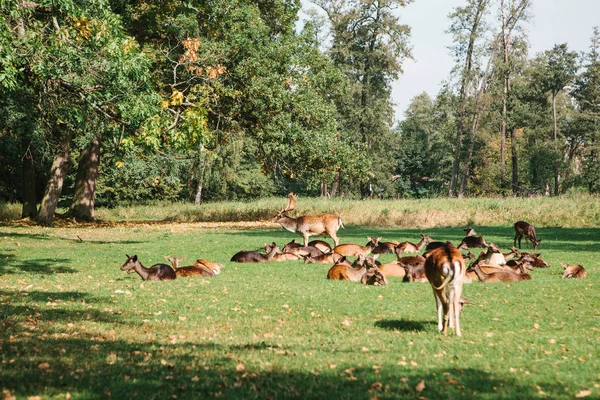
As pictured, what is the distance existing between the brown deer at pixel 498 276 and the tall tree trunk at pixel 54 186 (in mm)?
20871

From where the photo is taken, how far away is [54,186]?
2825 cm

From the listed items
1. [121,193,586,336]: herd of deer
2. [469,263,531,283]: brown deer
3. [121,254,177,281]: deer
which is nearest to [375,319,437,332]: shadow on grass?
[121,193,586,336]: herd of deer

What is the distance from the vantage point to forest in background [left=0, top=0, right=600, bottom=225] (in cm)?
1355

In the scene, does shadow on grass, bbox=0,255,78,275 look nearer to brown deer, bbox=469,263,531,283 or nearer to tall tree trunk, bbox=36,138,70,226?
brown deer, bbox=469,263,531,283

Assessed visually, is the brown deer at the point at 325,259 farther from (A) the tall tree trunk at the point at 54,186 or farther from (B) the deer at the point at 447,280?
(A) the tall tree trunk at the point at 54,186

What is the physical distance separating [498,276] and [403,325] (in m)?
5.10

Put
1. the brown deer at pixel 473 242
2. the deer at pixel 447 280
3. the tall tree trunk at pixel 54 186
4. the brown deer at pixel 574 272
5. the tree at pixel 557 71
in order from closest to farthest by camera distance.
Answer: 1. the deer at pixel 447 280
2. the brown deer at pixel 574 272
3. the brown deer at pixel 473 242
4. the tall tree trunk at pixel 54 186
5. the tree at pixel 557 71

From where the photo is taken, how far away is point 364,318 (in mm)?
8766

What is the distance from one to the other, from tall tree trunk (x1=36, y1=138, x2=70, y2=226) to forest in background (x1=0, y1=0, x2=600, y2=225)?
0.28ft

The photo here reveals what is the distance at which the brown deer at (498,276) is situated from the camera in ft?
41.1

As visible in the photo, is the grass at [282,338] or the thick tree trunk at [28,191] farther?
the thick tree trunk at [28,191]

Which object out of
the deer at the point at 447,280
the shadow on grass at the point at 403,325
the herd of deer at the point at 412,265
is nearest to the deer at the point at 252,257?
the herd of deer at the point at 412,265

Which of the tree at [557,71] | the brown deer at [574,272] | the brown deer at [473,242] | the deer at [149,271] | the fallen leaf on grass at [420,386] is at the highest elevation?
the tree at [557,71]

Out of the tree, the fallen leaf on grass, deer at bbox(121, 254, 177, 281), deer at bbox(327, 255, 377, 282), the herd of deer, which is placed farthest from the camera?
the tree
